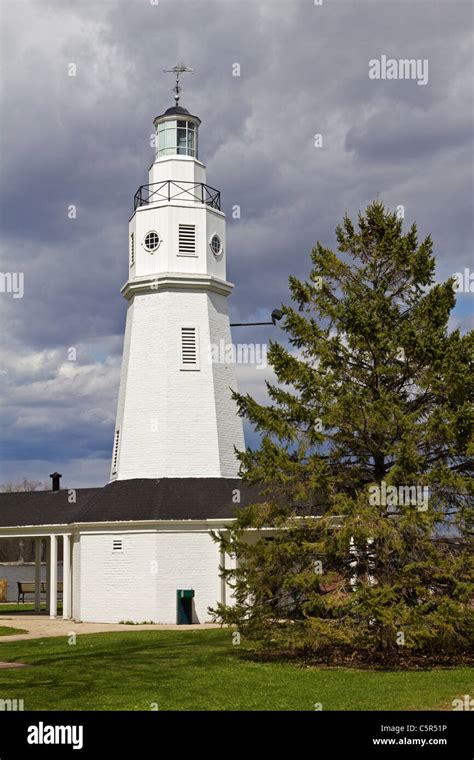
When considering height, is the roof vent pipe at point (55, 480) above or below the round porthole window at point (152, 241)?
below

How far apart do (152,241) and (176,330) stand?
3.38 m

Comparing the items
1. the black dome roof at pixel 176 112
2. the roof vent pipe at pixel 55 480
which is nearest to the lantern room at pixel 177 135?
the black dome roof at pixel 176 112

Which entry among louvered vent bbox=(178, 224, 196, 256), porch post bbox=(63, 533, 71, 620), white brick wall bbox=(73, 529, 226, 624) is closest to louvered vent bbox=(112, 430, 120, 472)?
porch post bbox=(63, 533, 71, 620)

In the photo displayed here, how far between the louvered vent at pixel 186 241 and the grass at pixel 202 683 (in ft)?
50.5

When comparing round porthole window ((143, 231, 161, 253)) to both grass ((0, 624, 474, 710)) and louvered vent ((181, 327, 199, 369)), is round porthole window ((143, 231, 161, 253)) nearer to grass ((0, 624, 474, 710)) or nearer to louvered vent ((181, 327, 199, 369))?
louvered vent ((181, 327, 199, 369))

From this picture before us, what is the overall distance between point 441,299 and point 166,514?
13.9 m

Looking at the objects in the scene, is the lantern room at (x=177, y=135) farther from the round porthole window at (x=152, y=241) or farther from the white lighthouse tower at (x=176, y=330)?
the round porthole window at (x=152, y=241)

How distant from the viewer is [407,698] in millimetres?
13688

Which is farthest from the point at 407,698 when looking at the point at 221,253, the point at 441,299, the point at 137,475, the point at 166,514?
the point at 221,253

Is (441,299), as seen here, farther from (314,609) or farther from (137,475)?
(137,475)

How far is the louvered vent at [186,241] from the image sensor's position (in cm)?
3266

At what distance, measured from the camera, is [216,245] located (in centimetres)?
3350

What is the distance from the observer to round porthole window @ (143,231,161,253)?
32.7m

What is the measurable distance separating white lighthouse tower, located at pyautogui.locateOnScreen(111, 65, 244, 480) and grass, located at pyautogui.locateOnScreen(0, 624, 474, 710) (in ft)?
35.5
